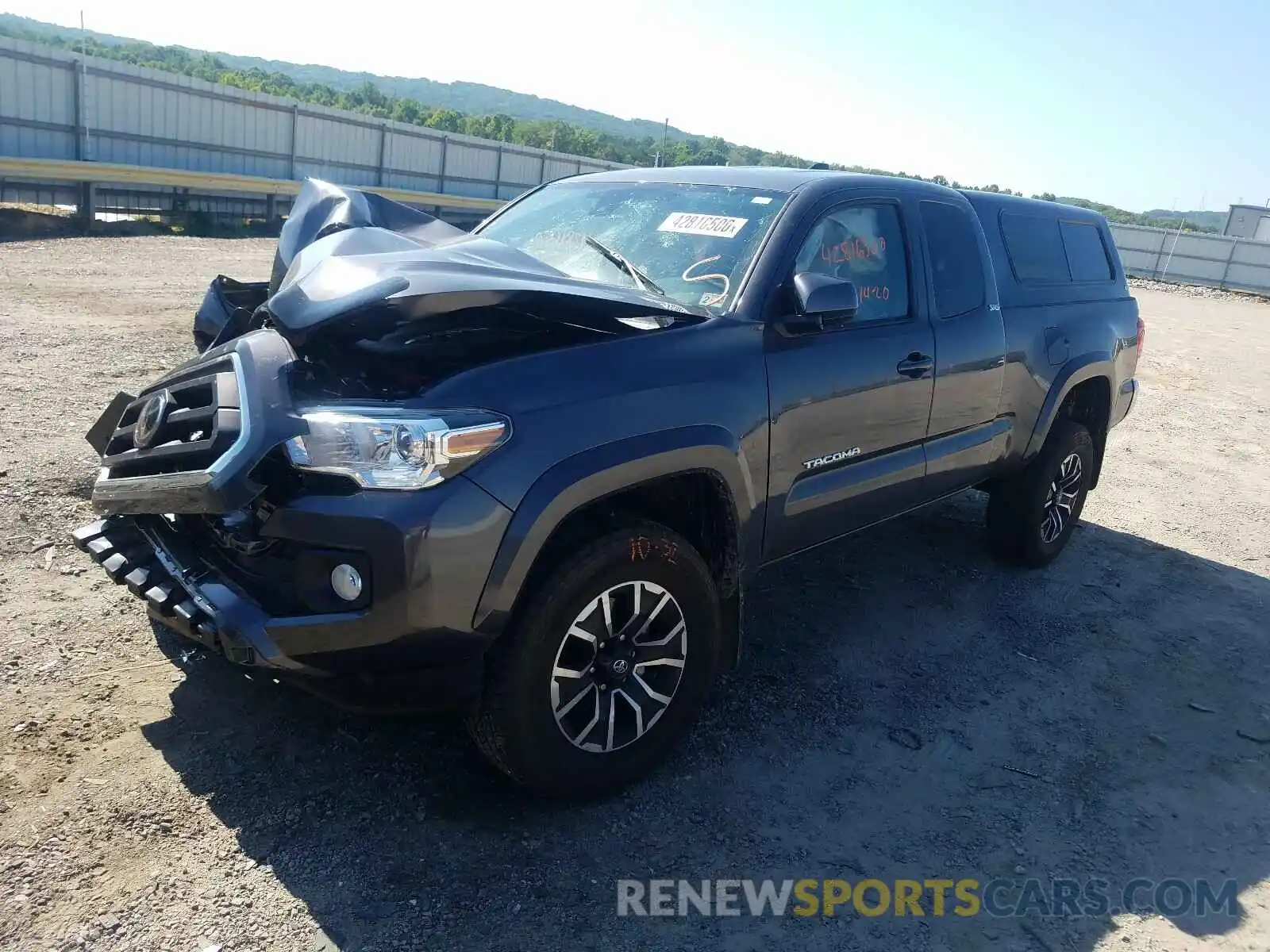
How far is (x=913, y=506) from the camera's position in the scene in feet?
14.6

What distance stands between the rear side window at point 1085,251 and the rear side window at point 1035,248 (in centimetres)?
9

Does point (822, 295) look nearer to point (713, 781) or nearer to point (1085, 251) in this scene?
point (713, 781)

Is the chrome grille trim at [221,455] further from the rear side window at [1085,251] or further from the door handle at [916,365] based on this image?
the rear side window at [1085,251]

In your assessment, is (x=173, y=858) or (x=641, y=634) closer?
(x=173, y=858)

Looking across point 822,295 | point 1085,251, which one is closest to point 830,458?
point 822,295

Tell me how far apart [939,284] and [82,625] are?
3891 millimetres

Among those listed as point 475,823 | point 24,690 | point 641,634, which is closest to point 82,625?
point 24,690

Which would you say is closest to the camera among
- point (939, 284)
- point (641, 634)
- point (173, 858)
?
point (173, 858)

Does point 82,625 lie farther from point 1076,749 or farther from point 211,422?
point 1076,749

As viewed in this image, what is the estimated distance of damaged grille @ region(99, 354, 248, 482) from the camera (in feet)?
9.25

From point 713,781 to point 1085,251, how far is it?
422 centimetres

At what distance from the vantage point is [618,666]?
3057 millimetres

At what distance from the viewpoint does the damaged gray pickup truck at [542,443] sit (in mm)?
2619

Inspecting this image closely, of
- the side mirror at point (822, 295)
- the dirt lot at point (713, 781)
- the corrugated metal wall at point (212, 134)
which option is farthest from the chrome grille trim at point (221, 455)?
the corrugated metal wall at point (212, 134)
